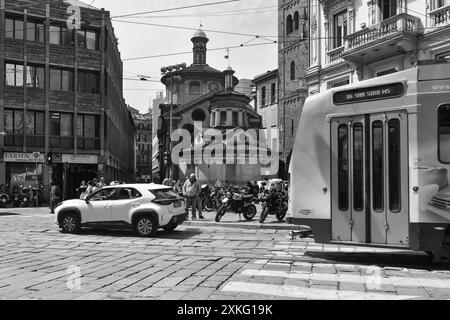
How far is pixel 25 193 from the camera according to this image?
32656mm

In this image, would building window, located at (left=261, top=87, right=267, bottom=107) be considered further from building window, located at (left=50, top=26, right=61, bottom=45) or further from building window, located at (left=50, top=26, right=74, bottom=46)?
building window, located at (left=50, top=26, right=61, bottom=45)

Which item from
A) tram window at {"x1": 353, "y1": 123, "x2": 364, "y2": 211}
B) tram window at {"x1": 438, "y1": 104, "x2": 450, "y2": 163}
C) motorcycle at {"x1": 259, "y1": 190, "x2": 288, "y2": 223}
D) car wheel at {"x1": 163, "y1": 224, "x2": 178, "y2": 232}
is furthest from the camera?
motorcycle at {"x1": 259, "y1": 190, "x2": 288, "y2": 223}

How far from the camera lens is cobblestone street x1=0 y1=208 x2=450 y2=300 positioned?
668cm

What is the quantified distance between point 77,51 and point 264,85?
2614 centimetres

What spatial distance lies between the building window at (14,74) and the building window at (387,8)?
2515 centimetres

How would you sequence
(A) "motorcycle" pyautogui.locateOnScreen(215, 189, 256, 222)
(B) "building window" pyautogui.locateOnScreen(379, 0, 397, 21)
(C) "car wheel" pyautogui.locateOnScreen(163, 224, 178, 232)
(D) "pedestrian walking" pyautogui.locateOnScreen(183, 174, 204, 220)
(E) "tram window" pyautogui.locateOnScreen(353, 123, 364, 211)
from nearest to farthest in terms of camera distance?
(E) "tram window" pyautogui.locateOnScreen(353, 123, 364, 211) → (C) "car wheel" pyautogui.locateOnScreen(163, 224, 178, 232) → (A) "motorcycle" pyautogui.locateOnScreen(215, 189, 256, 222) → (D) "pedestrian walking" pyautogui.locateOnScreen(183, 174, 204, 220) → (B) "building window" pyautogui.locateOnScreen(379, 0, 397, 21)

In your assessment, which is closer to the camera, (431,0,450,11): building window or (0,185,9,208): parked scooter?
(431,0,450,11): building window

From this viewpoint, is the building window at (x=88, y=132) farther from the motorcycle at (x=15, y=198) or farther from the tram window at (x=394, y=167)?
the tram window at (x=394, y=167)

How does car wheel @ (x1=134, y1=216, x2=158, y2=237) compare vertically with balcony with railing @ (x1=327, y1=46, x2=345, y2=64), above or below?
below

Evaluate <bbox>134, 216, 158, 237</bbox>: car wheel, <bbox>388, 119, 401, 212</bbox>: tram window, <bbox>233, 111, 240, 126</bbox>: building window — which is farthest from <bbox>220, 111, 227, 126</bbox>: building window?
<bbox>388, 119, 401, 212</bbox>: tram window

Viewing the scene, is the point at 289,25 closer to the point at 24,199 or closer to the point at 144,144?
the point at 24,199

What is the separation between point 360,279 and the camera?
754cm

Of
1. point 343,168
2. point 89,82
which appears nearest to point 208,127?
point 89,82

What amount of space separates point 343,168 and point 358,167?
0.94ft
